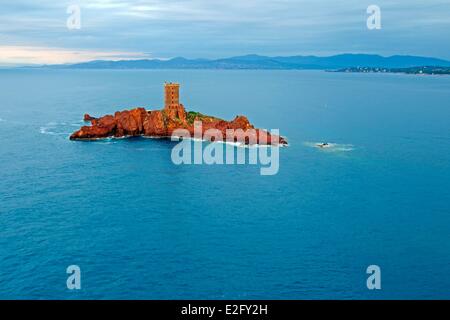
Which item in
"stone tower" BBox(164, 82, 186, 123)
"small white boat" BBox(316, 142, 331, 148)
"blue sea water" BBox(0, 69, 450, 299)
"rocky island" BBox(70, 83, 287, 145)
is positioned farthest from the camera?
"stone tower" BBox(164, 82, 186, 123)

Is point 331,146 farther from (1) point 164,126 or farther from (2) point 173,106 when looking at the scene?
(2) point 173,106

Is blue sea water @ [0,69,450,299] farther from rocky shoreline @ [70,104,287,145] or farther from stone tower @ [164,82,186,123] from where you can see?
stone tower @ [164,82,186,123]

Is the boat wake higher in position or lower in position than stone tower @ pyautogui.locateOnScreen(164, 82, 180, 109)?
lower

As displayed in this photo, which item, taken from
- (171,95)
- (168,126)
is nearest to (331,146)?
(168,126)

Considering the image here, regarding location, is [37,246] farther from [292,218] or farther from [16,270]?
[292,218]

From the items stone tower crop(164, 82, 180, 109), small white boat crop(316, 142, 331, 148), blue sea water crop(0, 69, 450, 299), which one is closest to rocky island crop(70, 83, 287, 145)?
stone tower crop(164, 82, 180, 109)
